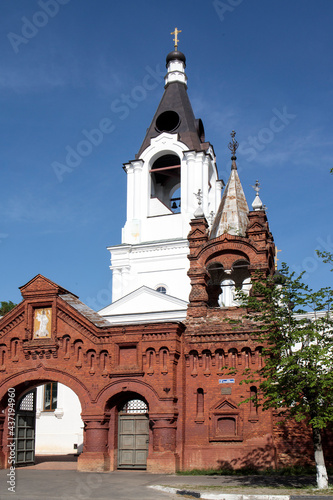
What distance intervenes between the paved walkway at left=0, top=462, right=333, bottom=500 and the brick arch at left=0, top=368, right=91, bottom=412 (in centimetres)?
276

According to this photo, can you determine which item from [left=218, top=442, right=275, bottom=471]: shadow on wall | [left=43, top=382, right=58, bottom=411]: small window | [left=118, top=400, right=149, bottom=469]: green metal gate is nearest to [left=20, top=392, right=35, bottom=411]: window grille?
[left=118, top=400, right=149, bottom=469]: green metal gate

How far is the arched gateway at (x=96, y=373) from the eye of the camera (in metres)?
20.0

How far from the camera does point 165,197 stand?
41.1 m

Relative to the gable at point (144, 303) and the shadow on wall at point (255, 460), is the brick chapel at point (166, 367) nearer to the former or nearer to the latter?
the shadow on wall at point (255, 460)

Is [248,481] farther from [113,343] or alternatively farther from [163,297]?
[163,297]

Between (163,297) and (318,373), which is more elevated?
(163,297)

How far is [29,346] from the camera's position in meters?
21.8

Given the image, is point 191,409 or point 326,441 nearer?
point 326,441

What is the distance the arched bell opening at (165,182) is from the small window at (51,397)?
42.9ft

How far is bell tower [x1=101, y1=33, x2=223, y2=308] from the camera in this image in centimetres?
3675

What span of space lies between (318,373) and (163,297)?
17454mm

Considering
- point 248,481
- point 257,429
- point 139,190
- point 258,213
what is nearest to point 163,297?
point 139,190

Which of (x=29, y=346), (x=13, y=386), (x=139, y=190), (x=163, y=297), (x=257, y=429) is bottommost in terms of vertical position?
(x=257, y=429)

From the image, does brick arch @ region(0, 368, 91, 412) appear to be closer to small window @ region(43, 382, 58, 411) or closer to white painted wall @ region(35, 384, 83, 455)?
white painted wall @ region(35, 384, 83, 455)
